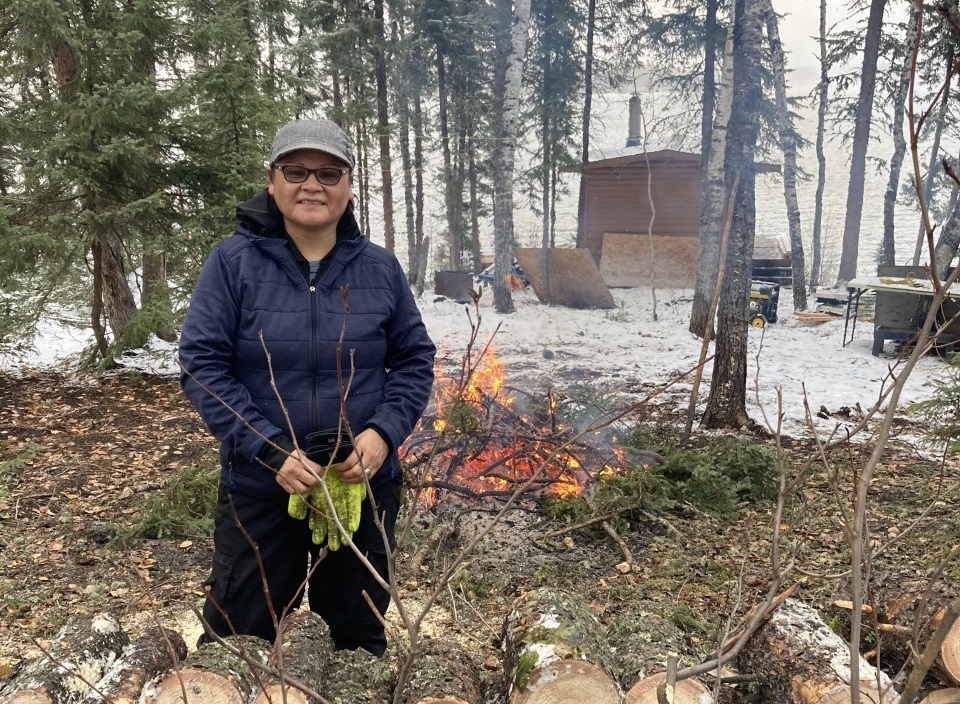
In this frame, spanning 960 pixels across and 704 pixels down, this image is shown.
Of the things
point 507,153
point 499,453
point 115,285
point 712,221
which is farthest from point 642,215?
point 499,453

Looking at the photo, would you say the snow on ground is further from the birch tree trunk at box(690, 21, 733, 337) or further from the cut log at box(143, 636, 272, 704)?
the cut log at box(143, 636, 272, 704)

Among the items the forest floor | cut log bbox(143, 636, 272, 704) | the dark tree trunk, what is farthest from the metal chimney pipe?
cut log bbox(143, 636, 272, 704)

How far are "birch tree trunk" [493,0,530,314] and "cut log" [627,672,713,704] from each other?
13.5m

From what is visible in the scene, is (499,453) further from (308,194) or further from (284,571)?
(308,194)

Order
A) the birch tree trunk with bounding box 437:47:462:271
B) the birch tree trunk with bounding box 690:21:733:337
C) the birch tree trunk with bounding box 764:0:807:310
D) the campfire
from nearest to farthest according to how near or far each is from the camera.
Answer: the campfire → the birch tree trunk with bounding box 690:21:733:337 → the birch tree trunk with bounding box 764:0:807:310 → the birch tree trunk with bounding box 437:47:462:271

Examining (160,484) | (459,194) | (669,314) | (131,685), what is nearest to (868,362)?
(669,314)

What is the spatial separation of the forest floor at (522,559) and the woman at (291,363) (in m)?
0.57

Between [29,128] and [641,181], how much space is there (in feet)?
58.2

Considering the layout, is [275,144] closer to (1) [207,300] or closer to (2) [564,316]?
(1) [207,300]

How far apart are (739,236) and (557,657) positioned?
5.54m

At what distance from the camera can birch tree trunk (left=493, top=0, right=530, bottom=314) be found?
14.4 meters

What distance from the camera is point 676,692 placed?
81.1 inches

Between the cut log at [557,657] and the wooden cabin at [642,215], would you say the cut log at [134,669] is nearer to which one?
the cut log at [557,657]

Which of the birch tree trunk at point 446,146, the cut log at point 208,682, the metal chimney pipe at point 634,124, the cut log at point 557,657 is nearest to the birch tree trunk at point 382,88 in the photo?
the birch tree trunk at point 446,146
